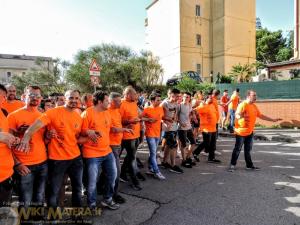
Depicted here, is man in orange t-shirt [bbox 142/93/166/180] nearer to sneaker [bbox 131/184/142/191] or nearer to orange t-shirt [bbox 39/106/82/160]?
sneaker [bbox 131/184/142/191]

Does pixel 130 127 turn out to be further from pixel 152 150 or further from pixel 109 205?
pixel 109 205

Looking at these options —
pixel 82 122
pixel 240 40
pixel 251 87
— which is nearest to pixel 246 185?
pixel 82 122

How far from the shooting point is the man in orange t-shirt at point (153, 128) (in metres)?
6.05

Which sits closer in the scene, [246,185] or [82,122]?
[82,122]

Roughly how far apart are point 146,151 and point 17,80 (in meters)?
32.9

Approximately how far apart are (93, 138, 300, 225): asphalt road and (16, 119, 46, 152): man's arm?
1.49m

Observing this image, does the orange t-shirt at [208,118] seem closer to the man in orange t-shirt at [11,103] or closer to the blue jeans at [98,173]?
the blue jeans at [98,173]

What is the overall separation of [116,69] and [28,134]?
2426cm

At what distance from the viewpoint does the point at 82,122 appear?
163 inches

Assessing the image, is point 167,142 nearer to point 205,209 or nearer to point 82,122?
point 205,209

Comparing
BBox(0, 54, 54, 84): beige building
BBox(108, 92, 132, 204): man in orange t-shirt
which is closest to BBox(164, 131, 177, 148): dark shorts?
BBox(108, 92, 132, 204): man in orange t-shirt

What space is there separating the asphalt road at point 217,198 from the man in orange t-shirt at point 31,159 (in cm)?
97

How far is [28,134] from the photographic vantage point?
3416mm

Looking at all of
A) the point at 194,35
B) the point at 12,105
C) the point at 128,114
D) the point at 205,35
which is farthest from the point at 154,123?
the point at 205,35
